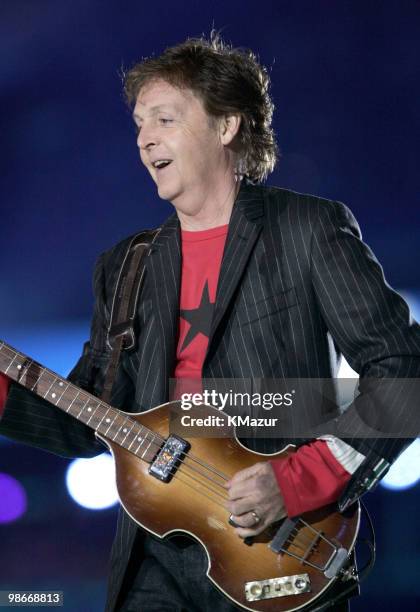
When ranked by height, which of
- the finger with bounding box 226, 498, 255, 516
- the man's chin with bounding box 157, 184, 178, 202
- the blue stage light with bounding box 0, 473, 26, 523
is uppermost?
the man's chin with bounding box 157, 184, 178, 202

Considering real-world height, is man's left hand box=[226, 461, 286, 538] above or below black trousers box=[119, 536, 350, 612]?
above

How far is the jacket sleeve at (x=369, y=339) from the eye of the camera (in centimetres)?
210

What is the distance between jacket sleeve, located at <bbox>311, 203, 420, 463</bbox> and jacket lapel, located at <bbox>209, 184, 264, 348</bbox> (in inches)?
8.2

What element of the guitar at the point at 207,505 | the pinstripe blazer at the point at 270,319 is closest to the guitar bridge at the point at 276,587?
the guitar at the point at 207,505

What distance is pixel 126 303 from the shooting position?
8.53 feet

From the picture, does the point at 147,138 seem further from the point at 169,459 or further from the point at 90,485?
the point at 90,485

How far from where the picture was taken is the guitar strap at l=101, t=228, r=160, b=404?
254 centimetres

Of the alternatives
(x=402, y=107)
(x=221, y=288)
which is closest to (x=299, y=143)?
(x=402, y=107)

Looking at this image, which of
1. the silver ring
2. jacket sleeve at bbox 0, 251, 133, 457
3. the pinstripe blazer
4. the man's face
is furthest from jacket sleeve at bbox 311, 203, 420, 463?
jacket sleeve at bbox 0, 251, 133, 457

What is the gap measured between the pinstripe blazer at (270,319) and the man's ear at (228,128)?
18 centimetres

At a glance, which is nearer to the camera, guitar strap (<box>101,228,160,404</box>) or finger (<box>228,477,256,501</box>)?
finger (<box>228,477,256,501</box>)

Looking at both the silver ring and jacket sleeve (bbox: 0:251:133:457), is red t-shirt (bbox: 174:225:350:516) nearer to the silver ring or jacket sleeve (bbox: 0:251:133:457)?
the silver ring

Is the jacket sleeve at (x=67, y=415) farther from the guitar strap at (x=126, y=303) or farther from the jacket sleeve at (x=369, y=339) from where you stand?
the jacket sleeve at (x=369, y=339)

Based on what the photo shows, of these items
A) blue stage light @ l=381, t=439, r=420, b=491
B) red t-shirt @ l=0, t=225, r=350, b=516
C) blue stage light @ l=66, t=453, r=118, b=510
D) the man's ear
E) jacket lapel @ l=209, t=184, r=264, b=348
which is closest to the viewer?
red t-shirt @ l=0, t=225, r=350, b=516
